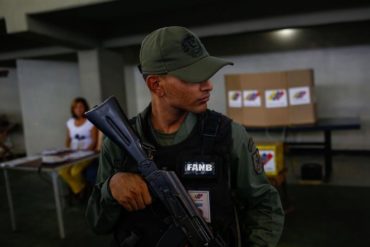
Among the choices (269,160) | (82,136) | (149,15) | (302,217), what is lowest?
(302,217)

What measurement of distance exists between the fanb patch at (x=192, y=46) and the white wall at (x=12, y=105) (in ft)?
23.7

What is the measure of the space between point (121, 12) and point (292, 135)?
10.5 ft

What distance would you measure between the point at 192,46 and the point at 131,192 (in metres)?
0.42

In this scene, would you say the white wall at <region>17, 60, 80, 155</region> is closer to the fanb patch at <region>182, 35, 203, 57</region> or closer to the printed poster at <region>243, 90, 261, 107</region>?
the printed poster at <region>243, 90, 261, 107</region>

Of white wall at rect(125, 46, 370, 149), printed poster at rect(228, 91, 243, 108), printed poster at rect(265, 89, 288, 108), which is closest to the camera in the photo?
printed poster at rect(265, 89, 288, 108)

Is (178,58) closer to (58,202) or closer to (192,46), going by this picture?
(192,46)

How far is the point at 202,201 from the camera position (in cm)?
91

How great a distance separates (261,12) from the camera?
3.81 metres

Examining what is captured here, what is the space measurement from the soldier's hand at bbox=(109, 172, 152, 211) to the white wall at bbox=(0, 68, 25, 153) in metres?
7.14

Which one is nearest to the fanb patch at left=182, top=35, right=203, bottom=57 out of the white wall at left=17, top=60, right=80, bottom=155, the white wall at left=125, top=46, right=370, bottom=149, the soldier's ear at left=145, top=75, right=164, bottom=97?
the soldier's ear at left=145, top=75, right=164, bottom=97

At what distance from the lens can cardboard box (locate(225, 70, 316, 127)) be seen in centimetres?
350

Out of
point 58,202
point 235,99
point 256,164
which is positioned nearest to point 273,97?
point 235,99

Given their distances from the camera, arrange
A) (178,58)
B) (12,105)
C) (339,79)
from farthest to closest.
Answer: (12,105), (339,79), (178,58)

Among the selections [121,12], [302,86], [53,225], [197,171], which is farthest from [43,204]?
[197,171]
